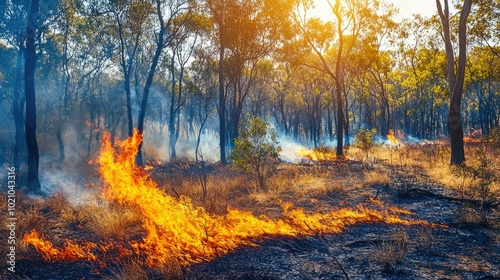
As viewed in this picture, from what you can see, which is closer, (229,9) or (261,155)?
(261,155)

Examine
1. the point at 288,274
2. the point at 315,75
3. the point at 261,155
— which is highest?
the point at 315,75

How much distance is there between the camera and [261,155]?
11.8 metres

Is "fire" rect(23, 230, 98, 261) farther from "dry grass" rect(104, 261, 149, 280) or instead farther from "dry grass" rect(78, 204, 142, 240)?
"dry grass" rect(104, 261, 149, 280)

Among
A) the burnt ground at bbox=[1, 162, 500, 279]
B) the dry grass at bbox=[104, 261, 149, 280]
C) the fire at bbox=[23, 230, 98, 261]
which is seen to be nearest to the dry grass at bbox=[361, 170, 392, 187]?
the burnt ground at bbox=[1, 162, 500, 279]

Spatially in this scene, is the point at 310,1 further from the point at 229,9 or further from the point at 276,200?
the point at 276,200

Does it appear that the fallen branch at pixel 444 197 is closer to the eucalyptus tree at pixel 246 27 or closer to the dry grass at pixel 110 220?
the dry grass at pixel 110 220

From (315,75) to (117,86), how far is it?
2738cm

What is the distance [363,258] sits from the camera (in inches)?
194

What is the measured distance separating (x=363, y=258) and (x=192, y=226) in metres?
3.15

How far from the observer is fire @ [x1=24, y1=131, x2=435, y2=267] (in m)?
5.25

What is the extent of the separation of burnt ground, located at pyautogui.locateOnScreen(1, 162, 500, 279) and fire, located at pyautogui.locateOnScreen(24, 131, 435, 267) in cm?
24

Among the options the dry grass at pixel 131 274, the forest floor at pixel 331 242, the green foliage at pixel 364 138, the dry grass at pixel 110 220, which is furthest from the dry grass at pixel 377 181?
the green foliage at pixel 364 138

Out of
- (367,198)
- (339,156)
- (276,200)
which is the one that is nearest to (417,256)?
(367,198)

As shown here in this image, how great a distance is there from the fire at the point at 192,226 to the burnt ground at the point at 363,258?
244mm
